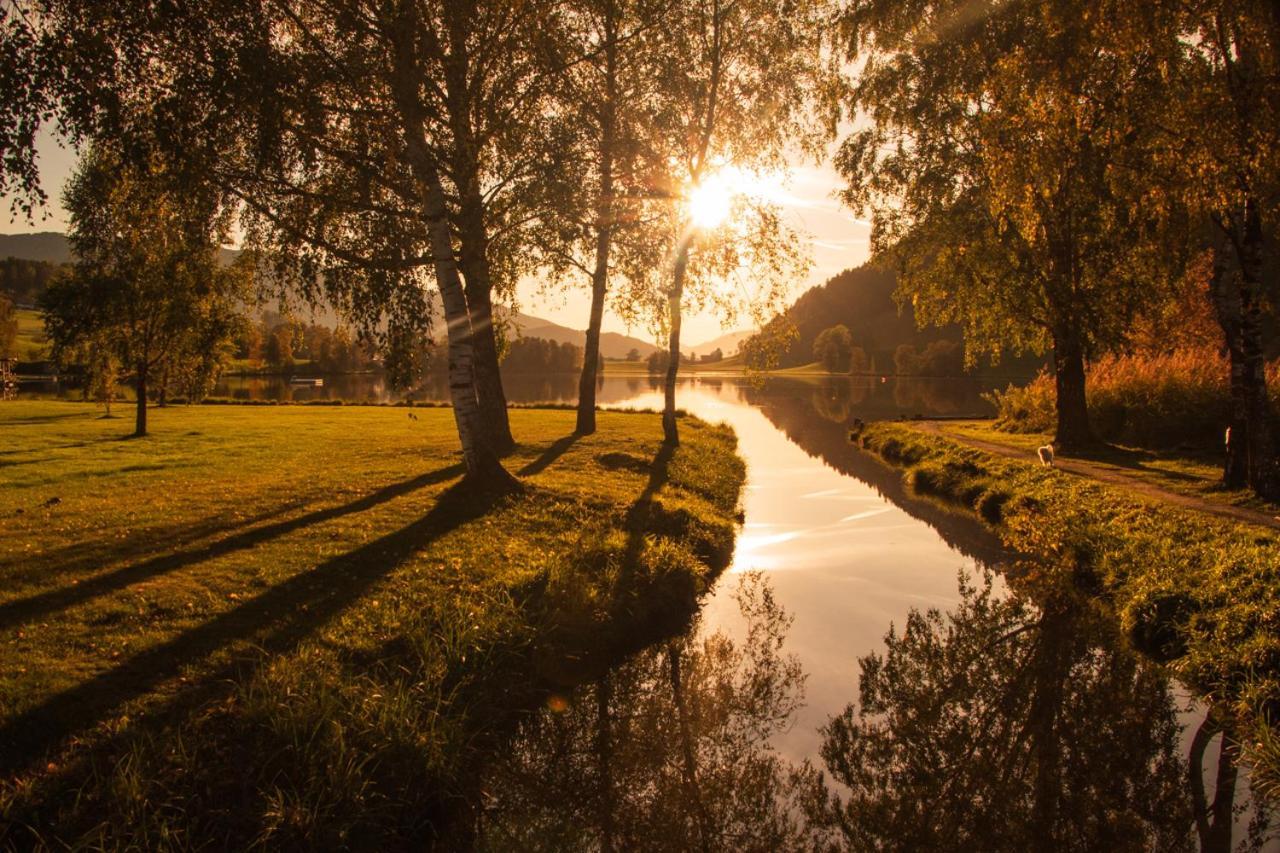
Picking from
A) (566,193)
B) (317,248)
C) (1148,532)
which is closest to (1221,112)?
(1148,532)

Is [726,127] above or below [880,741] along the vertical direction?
above

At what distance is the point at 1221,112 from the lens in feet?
35.0

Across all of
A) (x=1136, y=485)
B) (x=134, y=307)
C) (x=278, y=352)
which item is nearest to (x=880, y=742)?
(x=1136, y=485)

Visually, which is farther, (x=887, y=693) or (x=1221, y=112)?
(x=1221, y=112)

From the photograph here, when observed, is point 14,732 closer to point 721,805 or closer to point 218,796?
point 218,796

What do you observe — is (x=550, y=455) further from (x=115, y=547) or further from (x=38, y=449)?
(x=38, y=449)

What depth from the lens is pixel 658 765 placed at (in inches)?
293

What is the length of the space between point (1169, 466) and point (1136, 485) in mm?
3954

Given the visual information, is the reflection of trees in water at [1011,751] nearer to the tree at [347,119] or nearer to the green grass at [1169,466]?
the green grass at [1169,466]

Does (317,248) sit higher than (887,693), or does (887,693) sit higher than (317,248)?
(317,248)

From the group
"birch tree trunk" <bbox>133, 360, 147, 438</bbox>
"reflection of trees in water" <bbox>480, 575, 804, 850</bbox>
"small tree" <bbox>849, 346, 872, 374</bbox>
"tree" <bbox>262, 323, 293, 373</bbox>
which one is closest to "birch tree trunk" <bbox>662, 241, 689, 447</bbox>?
"reflection of trees in water" <bbox>480, 575, 804, 850</bbox>

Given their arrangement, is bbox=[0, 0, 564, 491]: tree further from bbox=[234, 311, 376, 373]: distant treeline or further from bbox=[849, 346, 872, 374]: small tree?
bbox=[849, 346, 872, 374]: small tree

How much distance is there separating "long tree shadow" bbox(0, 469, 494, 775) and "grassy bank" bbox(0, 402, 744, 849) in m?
0.03

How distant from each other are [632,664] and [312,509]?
858 centimetres
